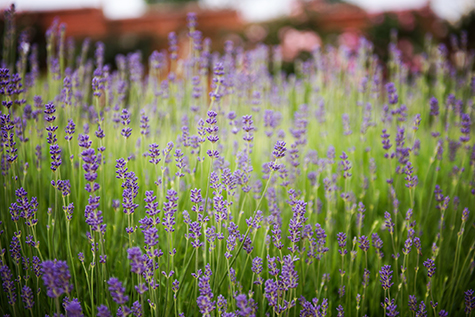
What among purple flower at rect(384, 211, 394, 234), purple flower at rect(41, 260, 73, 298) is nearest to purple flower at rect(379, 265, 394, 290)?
purple flower at rect(384, 211, 394, 234)

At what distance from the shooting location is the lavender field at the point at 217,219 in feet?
4.50

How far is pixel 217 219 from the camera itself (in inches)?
55.7

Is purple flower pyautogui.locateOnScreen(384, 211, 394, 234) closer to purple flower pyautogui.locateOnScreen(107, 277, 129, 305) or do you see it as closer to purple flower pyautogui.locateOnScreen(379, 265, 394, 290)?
purple flower pyautogui.locateOnScreen(379, 265, 394, 290)

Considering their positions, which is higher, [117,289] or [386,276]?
[117,289]

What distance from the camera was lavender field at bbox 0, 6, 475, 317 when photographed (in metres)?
1.37

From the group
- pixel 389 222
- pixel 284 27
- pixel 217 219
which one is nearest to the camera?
pixel 217 219

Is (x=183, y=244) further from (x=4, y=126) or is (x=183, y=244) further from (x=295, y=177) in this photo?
(x=4, y=126)

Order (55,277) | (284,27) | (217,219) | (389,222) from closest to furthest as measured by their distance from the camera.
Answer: (55,277) < (217,219) < (389,222) < (284,27)

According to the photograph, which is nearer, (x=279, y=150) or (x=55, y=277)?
(x=55, y=277)

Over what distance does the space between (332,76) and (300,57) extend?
619 cm

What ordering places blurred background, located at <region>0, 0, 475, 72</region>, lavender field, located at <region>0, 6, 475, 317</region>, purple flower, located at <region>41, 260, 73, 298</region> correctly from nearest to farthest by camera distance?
purple flower, located at <region>41, 260, 73, 298</region> → lavender field, located at <region>0, 6, 475, 317</region> → blurred background, located at <region>0, 0, 475, 72</region>

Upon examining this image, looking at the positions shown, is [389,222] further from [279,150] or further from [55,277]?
[55,277]

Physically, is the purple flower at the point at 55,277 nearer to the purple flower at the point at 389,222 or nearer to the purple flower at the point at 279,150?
the purple flower at the point at 279,150

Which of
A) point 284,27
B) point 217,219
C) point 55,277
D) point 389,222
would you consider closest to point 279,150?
point 217,219
